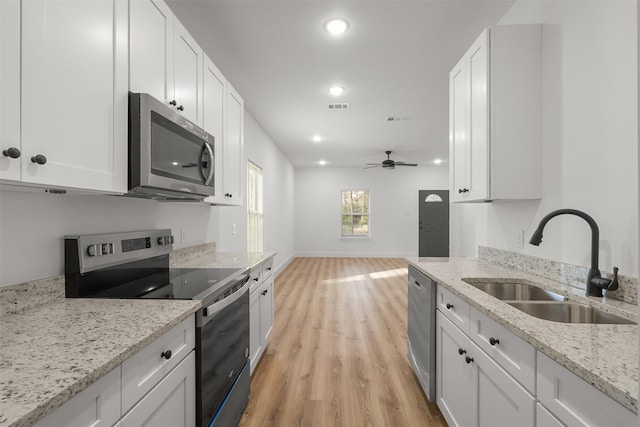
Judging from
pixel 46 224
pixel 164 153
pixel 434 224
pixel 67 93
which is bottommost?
pixel 434 224

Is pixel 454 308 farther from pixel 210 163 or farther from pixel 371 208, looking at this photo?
pixel 371 208

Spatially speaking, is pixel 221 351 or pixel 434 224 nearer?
pixel 221 351

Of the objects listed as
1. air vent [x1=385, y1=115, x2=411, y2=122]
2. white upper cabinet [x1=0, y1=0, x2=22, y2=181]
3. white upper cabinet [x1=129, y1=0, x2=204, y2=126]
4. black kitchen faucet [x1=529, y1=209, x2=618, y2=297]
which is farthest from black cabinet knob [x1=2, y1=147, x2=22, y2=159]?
air vent [x1=385, y1=115, x2=411, y2=122]

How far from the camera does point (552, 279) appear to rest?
1.72 m

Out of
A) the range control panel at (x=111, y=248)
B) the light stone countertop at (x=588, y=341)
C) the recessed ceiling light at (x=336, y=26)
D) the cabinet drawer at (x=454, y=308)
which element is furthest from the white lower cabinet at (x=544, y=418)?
the recessed ceiling light at (x=336, y=26)

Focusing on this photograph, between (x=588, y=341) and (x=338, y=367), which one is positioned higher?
(x=588, y=341)

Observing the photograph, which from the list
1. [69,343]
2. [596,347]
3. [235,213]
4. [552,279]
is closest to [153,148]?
[69,343]

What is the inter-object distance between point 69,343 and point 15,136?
60 cm

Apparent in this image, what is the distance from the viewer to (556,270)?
1701 millimetres

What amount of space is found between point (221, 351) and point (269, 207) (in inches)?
174

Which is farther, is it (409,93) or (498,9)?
(409,93)

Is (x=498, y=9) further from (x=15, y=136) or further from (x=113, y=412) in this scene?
(x=113, y=412)

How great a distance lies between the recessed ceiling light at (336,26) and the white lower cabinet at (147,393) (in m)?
2.21

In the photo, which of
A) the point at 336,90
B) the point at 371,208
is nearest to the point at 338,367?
the point at 336,90
